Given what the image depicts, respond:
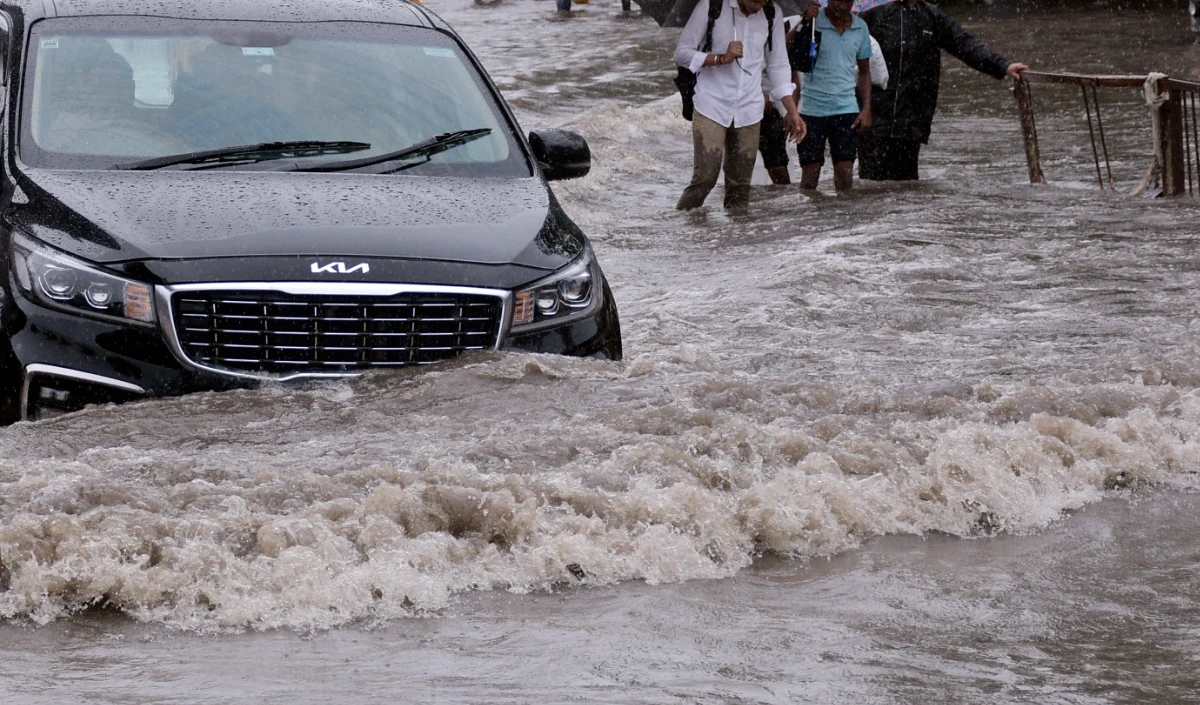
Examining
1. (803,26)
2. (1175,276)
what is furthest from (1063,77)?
(1175,276)

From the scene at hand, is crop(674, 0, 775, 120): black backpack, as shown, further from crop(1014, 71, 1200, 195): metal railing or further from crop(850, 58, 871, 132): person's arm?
crop(1014, 71, 1200, 195): metal railing

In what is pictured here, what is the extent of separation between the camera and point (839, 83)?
12.2 meters

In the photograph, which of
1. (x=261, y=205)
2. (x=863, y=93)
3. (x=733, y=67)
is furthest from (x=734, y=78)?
(x=261, y=205)

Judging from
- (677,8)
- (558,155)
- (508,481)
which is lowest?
(508,481)

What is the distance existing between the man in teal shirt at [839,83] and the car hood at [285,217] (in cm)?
649

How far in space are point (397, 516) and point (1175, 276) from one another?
5.89 meters

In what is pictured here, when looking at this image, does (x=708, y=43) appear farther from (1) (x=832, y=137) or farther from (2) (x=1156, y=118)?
(2) (x=1156, y=118)

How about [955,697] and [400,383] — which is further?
[400,383]

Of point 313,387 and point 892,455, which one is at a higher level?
point 313,387

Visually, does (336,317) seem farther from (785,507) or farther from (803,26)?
(803,26)

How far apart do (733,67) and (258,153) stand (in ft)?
20.1

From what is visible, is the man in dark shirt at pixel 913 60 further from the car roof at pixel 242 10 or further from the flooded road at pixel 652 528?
the car roof at pixel 242 10

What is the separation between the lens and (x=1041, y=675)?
3658 mm

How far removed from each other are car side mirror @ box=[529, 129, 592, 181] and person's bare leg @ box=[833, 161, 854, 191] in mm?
6207
